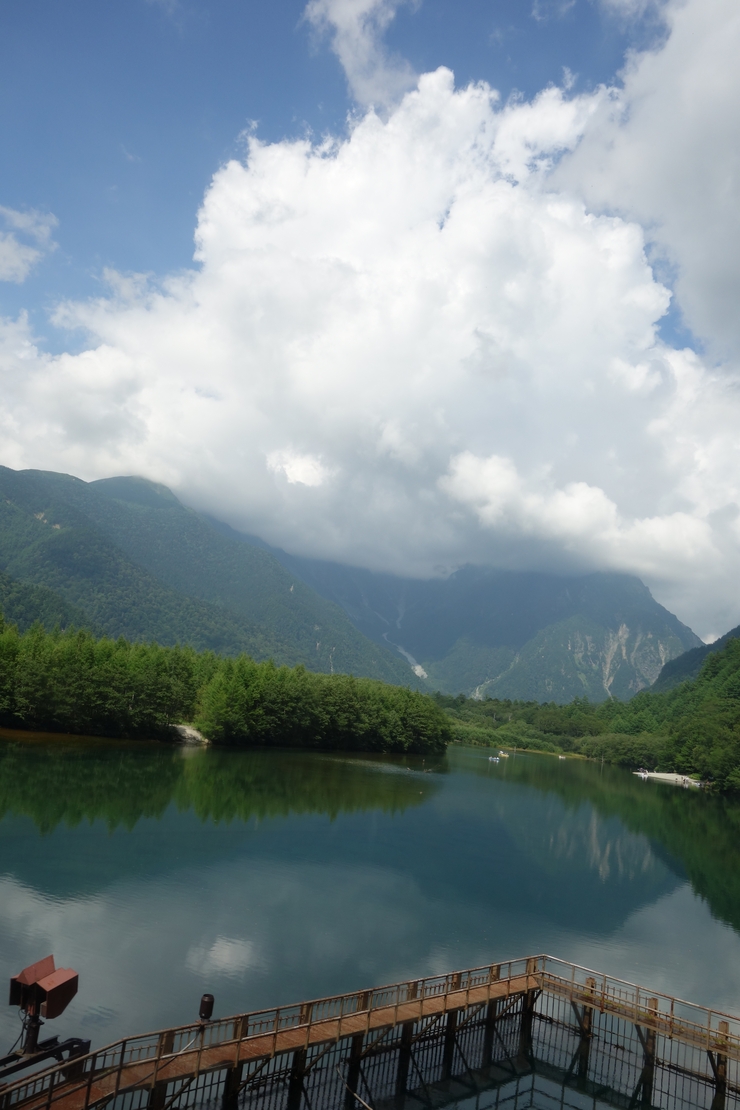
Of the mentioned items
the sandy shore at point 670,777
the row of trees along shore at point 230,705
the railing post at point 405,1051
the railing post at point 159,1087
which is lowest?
the railing post at point 405,1051

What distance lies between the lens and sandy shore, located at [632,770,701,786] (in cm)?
12756

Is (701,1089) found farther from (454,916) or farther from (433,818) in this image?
(433,818)

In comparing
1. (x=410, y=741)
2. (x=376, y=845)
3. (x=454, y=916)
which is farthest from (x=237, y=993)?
(x=410, y=741)

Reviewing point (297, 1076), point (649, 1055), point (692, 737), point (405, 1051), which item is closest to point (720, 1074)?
point (649, 1055)

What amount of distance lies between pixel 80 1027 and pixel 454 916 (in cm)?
1961

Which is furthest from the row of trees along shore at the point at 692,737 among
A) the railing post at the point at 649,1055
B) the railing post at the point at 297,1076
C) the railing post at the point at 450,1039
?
the railing post at the point at 297,1076

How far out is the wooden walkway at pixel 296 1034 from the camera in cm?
1487

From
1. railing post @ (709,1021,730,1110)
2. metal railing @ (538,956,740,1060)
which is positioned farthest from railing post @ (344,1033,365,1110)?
railing post @ (709,1021,730,1110)

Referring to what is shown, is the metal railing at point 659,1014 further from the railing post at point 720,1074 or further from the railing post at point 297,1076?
the railing post at point 297,1076

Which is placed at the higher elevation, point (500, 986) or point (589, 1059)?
point (500, 986)

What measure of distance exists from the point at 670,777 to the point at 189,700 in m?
97.0

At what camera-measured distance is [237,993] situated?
76.2ft

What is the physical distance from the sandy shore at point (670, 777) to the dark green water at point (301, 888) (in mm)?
61017

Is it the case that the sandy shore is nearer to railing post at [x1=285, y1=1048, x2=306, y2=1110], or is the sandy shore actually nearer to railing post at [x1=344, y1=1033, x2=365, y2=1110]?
railing post at [x1=344, y1=1033, x2=365, y2=1110]
